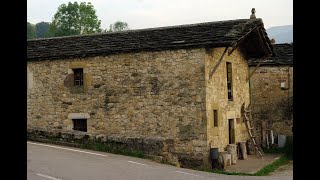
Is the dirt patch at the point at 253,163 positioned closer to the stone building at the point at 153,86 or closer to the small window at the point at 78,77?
the stone building at the point at 153,86

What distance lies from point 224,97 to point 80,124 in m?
6.04

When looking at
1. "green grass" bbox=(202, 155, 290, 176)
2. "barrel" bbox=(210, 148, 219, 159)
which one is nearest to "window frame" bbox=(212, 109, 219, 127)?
"barrel" bbox=(210, 148, 219, 159)

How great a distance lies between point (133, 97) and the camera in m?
15.9

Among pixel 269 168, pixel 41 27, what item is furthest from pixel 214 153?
pixel 41 27

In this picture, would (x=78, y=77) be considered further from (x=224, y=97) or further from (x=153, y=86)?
(x=224, y=97)

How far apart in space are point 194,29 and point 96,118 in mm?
5267

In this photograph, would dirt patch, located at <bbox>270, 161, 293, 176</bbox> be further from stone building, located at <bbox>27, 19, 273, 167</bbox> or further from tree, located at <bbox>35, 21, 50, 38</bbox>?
tree, located at <bbox>35, 21, 50, 38</bbox>

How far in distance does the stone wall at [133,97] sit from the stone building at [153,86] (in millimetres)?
36

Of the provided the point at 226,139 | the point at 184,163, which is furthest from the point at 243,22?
the point at 184,163

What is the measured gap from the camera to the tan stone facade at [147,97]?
48.2ft

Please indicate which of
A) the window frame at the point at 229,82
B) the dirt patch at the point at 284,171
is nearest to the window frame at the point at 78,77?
the window frame at the point at 229,82

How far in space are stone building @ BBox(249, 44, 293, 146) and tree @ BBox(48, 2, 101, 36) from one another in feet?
125

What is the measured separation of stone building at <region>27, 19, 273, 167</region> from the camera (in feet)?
48.0
